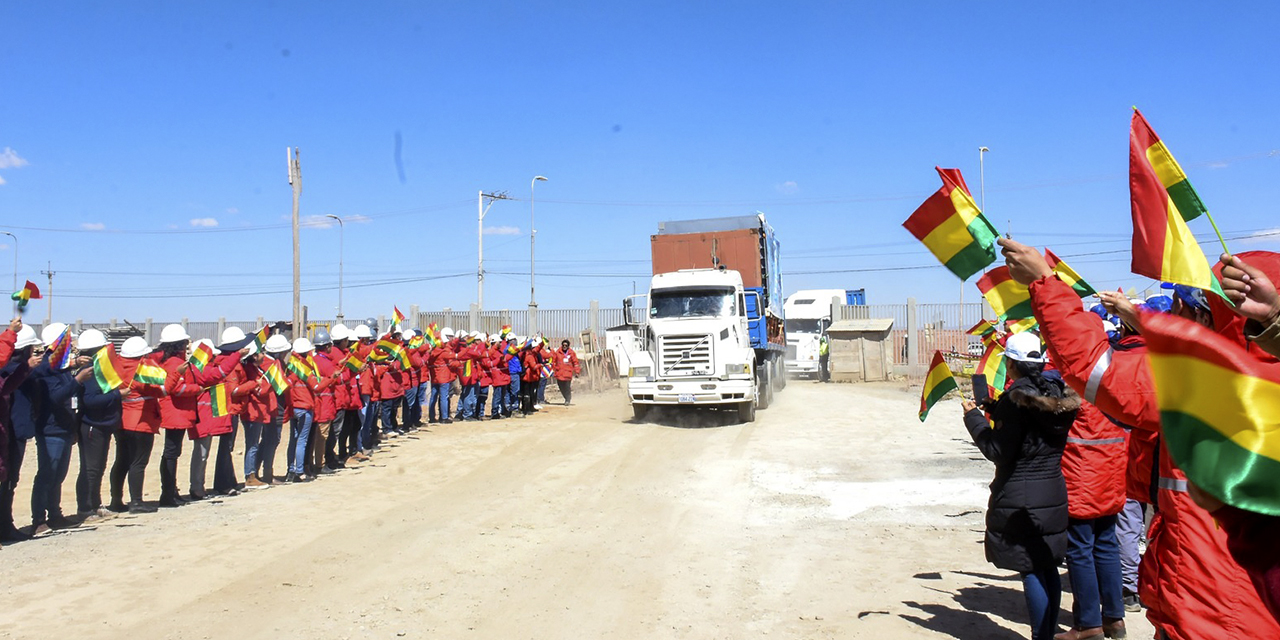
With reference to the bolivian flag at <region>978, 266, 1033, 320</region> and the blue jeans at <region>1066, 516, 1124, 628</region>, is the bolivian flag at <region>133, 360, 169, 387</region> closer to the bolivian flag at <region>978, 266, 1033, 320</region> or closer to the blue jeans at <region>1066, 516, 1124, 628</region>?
the bolivian flag at <region>978, 266, 1033, 320</region>

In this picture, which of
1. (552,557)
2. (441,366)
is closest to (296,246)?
(441,366)

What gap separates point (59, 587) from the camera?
6.59m

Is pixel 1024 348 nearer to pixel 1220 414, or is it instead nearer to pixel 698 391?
pixel 1220 414

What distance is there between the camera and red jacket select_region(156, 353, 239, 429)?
9.83 meters

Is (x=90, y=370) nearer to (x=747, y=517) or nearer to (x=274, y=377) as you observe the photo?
(x=274, y=377)

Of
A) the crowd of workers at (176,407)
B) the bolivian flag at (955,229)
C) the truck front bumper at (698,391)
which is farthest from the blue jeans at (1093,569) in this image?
the truck front bumper at (698,391)

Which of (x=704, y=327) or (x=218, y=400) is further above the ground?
(x=704, y=327)

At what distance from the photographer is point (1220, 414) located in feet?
5.56

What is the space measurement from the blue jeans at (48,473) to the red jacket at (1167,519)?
9074 millimetres

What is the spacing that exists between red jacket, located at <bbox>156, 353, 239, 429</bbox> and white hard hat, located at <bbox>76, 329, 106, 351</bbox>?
28.7 inches

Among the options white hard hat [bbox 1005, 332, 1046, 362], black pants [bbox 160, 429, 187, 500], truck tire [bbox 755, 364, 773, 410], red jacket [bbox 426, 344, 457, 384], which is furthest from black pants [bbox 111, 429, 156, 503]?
truck tire [bbox 755, 364, 773, 410]

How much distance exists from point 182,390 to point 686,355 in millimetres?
10133

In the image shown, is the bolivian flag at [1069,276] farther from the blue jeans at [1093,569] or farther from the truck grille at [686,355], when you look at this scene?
the truck grille at [686,355]

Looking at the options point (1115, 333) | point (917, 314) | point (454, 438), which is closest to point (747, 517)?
point (1115, 333)
